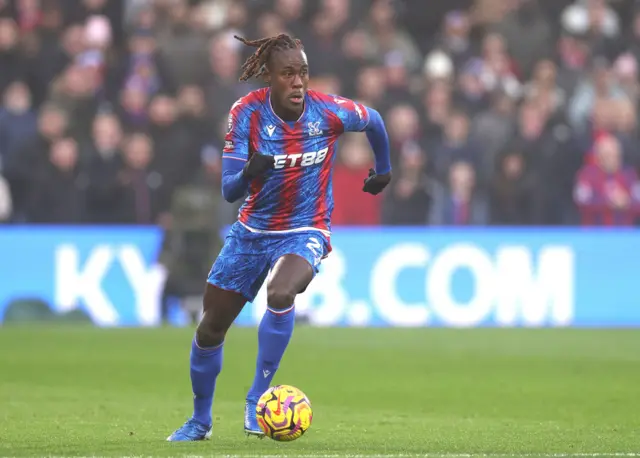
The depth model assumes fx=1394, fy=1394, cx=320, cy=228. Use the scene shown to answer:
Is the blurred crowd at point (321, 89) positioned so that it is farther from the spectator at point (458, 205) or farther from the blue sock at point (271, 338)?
the blue sock at point (271, 338)

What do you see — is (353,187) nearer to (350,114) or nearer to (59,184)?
(59,184)

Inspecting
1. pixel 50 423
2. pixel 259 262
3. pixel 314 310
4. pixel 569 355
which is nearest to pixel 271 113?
pixel 259 262

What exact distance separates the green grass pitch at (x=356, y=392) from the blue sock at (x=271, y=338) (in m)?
0.43

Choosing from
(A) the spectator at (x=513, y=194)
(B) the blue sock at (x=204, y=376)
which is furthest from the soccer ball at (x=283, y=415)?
(A) the spectator at (x=513, y=194)

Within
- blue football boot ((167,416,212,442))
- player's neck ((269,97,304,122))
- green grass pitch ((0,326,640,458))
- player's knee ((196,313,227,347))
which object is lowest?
green grass pitch ((0,326,640,458))

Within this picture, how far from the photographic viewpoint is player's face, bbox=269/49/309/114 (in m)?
8.05

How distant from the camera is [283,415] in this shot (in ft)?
24.8

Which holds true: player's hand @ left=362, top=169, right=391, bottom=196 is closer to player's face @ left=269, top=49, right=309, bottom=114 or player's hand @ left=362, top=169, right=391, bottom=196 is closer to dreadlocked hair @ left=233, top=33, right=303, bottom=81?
player's face @ left=269, top=49, right=309, bottom=114

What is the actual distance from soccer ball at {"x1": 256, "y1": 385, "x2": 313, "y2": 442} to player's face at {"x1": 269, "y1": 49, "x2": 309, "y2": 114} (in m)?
1.69

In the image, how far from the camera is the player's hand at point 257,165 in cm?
764

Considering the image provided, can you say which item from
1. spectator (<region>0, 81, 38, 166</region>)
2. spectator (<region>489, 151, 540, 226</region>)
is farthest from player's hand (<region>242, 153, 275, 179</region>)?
spectator (<region>489, 151, 540, 226</region>)

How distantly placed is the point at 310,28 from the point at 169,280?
4295mm

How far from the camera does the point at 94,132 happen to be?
698 inches

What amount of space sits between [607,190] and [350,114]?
34.9 feet
